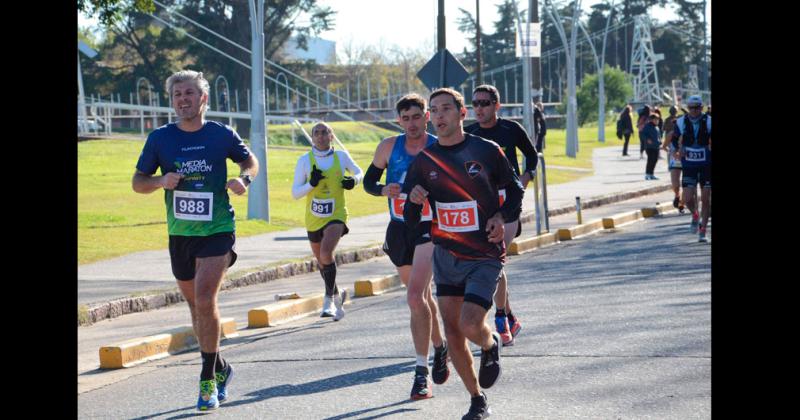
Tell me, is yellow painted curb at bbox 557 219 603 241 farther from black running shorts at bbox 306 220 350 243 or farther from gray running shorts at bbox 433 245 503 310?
gray running shorts at bbox 433 245 503 310

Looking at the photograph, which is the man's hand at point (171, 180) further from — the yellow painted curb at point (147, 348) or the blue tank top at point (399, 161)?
the yellow painted curb at point (147, 348)

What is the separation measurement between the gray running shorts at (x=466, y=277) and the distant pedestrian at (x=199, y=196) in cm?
135

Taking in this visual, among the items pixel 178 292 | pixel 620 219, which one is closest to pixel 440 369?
pixel 178 292

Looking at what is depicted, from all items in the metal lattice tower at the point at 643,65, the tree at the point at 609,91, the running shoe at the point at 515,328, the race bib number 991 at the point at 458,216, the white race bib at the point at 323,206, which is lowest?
the running shoe at the point at 515,328

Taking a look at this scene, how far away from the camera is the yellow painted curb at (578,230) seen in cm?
1919

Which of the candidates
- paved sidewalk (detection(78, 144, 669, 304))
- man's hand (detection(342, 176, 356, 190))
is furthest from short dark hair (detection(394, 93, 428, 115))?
paved sidewalk (detection(78, 144, 669, 304))

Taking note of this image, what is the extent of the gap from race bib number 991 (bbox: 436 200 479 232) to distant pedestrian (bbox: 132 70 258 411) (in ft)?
4.31

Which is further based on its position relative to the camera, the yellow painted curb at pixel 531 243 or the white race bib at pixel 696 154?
the yellow painted curb at pixel 531 243

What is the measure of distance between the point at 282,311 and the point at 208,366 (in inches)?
158

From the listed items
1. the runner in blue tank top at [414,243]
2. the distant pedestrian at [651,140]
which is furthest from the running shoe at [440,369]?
the distant pedestrian at [651,140]

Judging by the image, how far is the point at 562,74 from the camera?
112 metres
